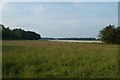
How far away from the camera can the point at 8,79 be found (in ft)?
27.1

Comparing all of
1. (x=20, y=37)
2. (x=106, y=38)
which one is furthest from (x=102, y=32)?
(x=20, y=37)

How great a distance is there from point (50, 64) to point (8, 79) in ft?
9.87

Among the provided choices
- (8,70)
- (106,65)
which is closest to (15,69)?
(8,70)

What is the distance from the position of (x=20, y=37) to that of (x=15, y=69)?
58.7 meters

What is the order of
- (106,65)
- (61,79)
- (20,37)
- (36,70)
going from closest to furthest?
(61,79) < (36,70) < (106,65) < (20,37)

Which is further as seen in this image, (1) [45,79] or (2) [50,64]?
(2) [50,64]

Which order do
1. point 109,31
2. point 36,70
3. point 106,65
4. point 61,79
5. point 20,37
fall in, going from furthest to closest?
point 20,37, point 109,31, point 106,65, point 36,70, point 61,79

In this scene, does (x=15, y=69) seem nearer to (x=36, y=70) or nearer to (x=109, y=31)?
(x=36, y=70)

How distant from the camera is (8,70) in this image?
32.6 ft

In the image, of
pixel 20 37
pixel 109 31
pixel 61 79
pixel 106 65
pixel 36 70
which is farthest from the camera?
pixel 20 37

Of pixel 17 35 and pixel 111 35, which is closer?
pixel 111 35

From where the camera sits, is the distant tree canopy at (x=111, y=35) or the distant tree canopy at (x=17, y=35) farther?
the distant tree canopy at (x=111, y=35)

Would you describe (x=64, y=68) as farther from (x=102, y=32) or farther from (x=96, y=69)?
(x=102, y=32)

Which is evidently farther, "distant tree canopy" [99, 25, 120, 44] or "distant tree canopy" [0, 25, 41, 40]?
"distant tree canopy" [99, 25, 120, 44]
